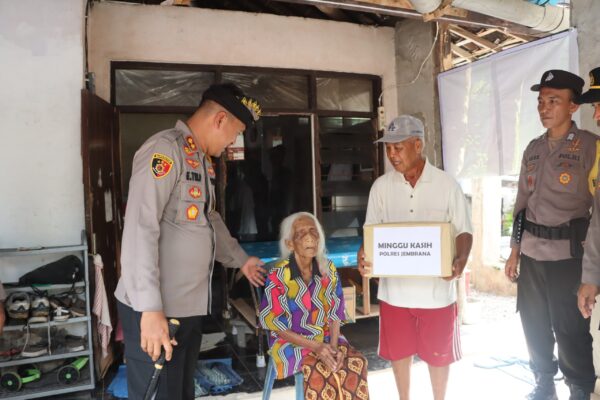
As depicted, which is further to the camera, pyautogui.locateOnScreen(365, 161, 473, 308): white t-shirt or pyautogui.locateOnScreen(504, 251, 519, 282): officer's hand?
pyautogui.locateOnScreen(504, 251, 519, 282): officer's hand

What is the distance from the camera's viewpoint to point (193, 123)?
2164 millimetres

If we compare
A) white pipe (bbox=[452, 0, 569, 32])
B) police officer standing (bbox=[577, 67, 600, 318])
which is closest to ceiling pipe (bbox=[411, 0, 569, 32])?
white pipe (bbox=[452, 0, 569, 32])

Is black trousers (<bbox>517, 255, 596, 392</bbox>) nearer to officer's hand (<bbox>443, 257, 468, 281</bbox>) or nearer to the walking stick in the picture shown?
officer's hand (<bbox>443, 257, 468, 281</bbox>)

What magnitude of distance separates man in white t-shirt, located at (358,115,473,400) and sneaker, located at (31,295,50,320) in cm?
244

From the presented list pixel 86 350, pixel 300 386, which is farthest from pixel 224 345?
pixel 300 386

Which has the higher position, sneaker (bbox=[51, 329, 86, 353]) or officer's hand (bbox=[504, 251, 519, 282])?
officer's hand (bbox=[504, 251, 519, 282])

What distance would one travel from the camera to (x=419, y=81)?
5.13m

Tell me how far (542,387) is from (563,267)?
86 centimetres

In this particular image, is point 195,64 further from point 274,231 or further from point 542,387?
point 542,387

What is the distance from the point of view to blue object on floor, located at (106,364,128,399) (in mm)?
3586

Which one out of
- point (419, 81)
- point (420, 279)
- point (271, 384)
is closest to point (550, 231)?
point (420, 279)

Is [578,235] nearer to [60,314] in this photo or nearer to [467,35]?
[467,35]

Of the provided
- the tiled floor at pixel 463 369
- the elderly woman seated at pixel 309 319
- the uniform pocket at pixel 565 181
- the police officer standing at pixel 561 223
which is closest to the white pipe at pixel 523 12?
the police officer standing at pixel 561 223

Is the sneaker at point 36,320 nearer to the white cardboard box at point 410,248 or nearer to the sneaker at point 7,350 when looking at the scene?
the sneaker at point 7,350
